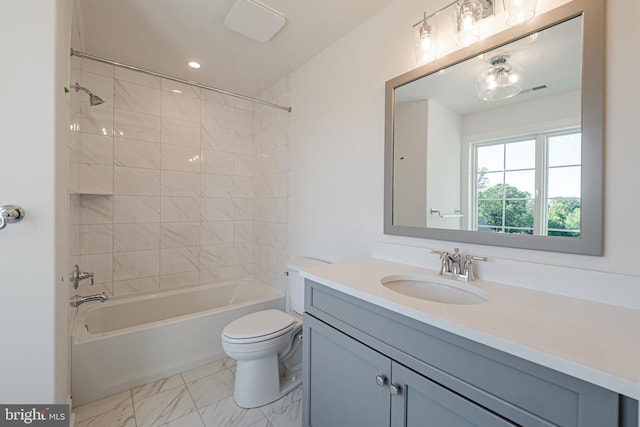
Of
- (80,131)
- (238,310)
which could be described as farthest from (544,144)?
(80,131)

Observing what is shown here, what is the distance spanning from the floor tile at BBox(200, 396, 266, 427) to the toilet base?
4 centimetres

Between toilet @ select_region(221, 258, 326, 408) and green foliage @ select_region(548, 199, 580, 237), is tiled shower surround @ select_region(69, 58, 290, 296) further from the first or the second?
green foliage @ select_region(548, 199, 580, 237)

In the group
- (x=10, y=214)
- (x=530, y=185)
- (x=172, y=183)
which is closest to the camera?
(x=10, y=214)

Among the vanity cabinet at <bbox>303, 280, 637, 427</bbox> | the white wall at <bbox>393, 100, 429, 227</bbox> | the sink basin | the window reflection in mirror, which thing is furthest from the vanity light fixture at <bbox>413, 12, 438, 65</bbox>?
the vanity cabinet at <bbox>303, 280, 637, 427</bbox>

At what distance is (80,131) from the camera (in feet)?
7.15

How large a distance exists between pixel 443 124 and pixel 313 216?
3.90 feet

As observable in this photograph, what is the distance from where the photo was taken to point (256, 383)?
1.65 m

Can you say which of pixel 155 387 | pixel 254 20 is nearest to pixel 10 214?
pixel 155 387

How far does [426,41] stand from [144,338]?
8.36 feet

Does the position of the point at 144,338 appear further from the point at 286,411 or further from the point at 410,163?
the point at 410,163

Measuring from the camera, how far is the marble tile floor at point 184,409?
1.50 m

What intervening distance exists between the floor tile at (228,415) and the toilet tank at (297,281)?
0.67 metres

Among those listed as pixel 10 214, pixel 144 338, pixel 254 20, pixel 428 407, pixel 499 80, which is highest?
pixel 254 20

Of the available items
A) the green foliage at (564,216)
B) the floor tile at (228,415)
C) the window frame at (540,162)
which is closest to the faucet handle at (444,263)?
the window frame at (540,162)
